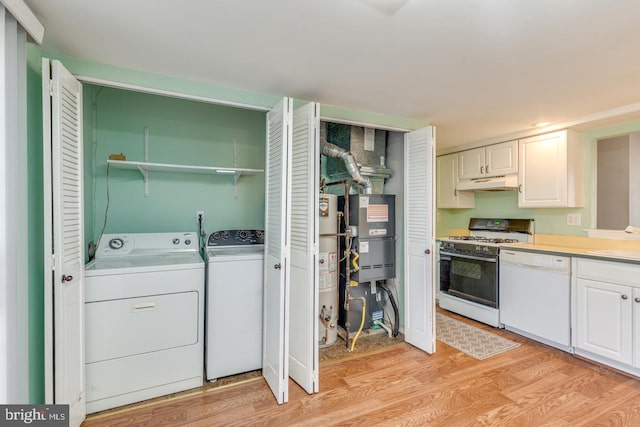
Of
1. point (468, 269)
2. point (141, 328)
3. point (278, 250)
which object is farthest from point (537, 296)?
point (141, 328)

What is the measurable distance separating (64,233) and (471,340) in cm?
336

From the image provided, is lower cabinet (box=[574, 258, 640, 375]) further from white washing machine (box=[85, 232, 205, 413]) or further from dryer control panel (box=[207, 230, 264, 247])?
white washing machine (box=[85, 232, 205, 413])

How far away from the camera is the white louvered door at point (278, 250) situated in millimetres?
2008

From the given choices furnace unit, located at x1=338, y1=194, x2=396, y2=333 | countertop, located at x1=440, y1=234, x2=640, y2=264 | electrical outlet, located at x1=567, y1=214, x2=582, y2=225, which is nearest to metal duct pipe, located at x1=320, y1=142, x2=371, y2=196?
furnace unit, located at x1=338, y1=194, x2=396, y2=333

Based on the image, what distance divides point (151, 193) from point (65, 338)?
134 centimetres

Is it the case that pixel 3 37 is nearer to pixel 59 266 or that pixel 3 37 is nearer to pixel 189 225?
pixel 59 266

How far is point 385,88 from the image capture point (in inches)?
87.2

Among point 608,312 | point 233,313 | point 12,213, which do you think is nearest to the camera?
point 12,213

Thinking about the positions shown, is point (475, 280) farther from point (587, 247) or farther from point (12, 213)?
point (12, 213)

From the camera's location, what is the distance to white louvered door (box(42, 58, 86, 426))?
1.49 meters

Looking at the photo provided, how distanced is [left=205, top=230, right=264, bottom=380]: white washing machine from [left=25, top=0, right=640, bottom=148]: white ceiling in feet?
4.29

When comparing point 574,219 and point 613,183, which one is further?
point 613,183

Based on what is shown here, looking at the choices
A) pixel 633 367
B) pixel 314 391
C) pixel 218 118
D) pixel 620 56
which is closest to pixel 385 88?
pixel 620 56

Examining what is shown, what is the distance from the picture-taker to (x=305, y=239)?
212 cm
